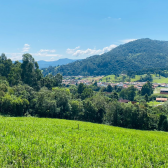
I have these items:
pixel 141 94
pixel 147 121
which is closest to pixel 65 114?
pixel 147 121

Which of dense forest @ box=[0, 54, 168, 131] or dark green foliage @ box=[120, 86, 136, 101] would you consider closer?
dense forest @ box=[0, 54, 168, 131]

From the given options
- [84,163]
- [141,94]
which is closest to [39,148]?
[84,163]

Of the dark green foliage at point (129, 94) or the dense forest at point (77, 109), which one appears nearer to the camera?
the dense forest at point (77, 109)

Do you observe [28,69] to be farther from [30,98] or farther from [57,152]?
[57,152]

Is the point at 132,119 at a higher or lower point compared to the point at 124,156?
lower

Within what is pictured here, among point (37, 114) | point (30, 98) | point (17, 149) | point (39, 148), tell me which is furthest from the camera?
point (30, 98)

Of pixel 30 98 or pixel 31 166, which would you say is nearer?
pixel 31 166

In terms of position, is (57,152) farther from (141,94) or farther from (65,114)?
(141,94)

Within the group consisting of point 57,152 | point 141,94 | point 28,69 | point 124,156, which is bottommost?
point 141,94

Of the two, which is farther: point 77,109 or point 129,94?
point 129,94

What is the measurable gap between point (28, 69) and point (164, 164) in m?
70.0

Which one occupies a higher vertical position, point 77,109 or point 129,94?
point 77,109

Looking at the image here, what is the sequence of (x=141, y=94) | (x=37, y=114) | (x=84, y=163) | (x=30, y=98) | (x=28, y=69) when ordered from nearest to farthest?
(x=84, y=163) → (x=37, y=114) → (x=30, y=98) → (x=28, y=69) → (x=141, y=94)

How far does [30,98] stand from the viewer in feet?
159
